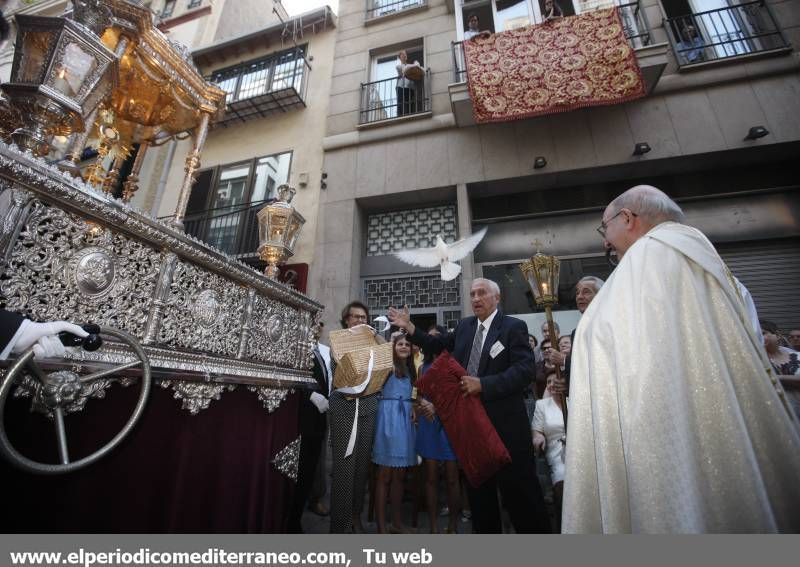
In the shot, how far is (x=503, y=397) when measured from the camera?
243 cm

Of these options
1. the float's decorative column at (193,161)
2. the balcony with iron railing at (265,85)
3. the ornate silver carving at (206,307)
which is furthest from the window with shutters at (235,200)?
the ornate silver carving at (206,307)

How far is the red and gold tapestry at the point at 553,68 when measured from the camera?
593cm

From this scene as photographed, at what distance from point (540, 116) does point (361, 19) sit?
5.97m

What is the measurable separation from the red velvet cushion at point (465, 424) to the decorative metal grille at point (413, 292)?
408cm

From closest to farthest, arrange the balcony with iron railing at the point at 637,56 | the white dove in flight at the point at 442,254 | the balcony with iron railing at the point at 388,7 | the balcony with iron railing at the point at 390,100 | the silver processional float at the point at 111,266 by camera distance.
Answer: the silver processional float at the point at 111,266
the white dove in flight at the point at 442,254
the balcony with iron railing at the point at 637,56
the balcony with iron railing at the point at 390,100
the balcony with iron railing at the point at 388,7

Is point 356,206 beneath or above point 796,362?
above

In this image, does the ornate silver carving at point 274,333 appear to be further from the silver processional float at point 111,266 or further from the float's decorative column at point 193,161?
the float's decorative column at point 193,161

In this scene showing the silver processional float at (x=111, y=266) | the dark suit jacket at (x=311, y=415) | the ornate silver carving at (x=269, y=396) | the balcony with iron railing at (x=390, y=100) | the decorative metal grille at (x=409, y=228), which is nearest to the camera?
the silver processional float at (x=111, y=266)

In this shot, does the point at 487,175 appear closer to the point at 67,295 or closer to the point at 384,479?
the point at 384,479

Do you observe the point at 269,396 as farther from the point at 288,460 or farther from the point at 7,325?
the point at 7,325

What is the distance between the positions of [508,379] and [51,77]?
3.40 m

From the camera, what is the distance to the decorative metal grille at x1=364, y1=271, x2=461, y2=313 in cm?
663

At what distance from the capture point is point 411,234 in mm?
7359

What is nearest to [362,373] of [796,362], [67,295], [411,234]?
[67,295]
